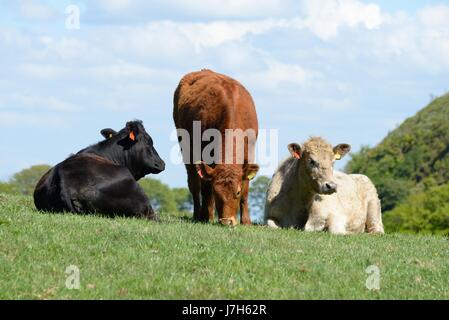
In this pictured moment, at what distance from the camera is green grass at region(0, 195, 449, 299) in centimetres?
1067

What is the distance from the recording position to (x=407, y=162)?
71.1 meters

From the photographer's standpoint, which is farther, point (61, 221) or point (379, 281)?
point (61, 221)

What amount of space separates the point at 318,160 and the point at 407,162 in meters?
55.9

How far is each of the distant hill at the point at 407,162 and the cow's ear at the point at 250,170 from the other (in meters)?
51.2

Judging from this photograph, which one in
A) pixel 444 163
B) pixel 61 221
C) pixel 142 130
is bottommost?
pixel 61 221

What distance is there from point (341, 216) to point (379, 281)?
5553 millimetres

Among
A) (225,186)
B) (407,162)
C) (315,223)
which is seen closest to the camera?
(225,186)

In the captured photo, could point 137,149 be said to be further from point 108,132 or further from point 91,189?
point 91,189

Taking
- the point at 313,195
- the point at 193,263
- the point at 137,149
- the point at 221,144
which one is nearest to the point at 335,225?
the point at 313,195

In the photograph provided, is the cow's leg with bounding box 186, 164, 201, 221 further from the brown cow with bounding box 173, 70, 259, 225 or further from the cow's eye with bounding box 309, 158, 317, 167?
the cow's eye with bounding box 309, 158, 317, 167

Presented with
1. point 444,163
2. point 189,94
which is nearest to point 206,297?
point 189,94

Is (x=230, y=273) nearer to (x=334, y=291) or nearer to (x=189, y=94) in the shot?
(x=334, y=291)
